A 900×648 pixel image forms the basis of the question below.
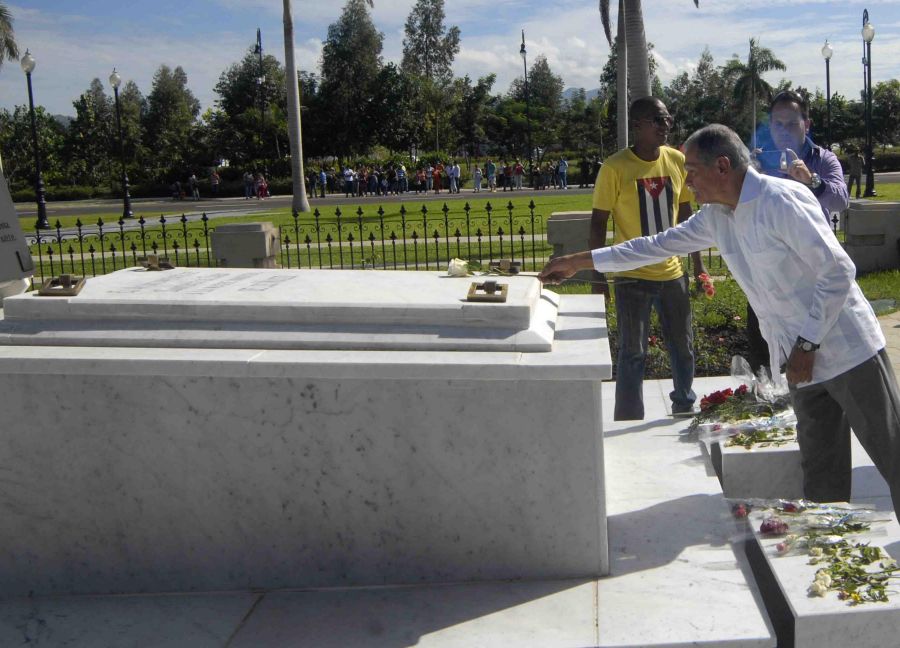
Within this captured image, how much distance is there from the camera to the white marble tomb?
10.2 ft

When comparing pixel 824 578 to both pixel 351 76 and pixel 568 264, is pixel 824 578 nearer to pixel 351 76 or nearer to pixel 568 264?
pixel 568 264

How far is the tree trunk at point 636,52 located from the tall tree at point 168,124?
38.5m

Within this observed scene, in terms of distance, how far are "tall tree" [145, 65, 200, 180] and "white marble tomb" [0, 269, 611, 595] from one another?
4972 centimetres

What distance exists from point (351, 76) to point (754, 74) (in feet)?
88.8

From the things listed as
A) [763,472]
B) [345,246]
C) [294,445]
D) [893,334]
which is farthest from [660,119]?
[345,246]

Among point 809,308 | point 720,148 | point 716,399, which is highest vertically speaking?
point 720,148

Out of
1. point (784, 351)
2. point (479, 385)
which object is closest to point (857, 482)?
point (784, 351)

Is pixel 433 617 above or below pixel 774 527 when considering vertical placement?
below

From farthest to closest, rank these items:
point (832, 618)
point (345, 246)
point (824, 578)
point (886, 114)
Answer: point (886, 114)
point (345, 246)
point (824, 578)
point (832, 618)

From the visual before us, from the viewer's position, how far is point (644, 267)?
4.68 m

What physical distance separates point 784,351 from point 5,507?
8.94ft

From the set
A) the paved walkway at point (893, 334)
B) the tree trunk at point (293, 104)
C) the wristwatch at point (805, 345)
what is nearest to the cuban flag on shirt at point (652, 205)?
the wristwatch at point (805, 345)

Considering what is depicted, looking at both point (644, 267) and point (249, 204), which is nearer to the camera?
point (644, 267)

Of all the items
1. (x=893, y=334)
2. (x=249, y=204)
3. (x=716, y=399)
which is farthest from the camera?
(x=249, y=204)
